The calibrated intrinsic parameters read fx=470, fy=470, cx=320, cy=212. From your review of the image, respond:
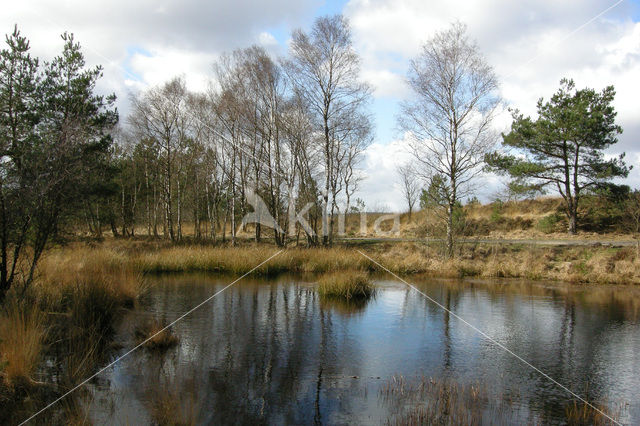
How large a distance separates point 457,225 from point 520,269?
4084mm

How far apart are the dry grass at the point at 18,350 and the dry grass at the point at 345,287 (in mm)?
8595

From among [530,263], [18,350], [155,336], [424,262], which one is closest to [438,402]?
[155,336]

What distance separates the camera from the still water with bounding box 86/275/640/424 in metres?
6.01

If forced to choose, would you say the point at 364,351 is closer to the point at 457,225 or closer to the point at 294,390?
the point at 294,390

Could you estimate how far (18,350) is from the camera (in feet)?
20.9

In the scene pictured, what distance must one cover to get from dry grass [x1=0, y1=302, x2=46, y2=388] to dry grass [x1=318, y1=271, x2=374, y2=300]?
860 cm

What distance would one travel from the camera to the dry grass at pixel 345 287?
47.2 feet

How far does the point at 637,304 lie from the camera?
14.0 meters

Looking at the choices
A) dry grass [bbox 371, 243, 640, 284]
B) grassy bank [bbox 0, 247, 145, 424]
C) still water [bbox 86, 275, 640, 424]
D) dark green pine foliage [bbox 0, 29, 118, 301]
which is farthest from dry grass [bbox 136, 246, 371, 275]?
dark green pine foliage [bbox 0, 29, 118, 301]

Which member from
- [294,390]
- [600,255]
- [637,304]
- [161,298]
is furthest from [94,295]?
[600,255]

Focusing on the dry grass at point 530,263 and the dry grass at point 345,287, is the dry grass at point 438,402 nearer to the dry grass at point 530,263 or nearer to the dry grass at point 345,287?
the dry grass at point 345,287

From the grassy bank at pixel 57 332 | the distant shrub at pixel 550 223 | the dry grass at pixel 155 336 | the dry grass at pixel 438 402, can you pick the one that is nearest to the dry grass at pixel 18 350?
the grassy bank at pixel 57 332

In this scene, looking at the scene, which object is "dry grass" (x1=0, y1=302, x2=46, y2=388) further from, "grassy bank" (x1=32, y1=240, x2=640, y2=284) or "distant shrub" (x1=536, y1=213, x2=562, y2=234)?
"distant shrub" (x1=536, y1=213, x2=562, y2=234)

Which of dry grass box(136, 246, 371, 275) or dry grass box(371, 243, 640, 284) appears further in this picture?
dry grass box(136, 246, 371, 275)
